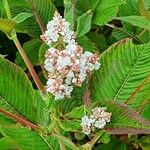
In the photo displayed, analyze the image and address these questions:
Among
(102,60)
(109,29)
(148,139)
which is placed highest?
(102,60)

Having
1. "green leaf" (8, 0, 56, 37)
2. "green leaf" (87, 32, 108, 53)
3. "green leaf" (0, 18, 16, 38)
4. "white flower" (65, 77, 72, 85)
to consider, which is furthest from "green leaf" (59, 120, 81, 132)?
"green leaf" (87, 32, 108, 53)

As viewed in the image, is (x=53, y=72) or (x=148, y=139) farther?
(x=148, y=139)

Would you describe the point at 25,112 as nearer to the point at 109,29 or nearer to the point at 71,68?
the point at 71,68

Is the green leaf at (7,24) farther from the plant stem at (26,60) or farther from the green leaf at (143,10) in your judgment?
the green leaf at (143,10)

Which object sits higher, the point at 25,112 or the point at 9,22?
the point at 9,22

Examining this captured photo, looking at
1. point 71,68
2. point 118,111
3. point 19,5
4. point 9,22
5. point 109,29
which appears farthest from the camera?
point 109,29

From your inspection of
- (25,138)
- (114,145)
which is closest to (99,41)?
(114,145)

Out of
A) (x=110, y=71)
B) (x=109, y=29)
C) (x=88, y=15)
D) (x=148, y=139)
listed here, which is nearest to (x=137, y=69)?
(x=110, y=71)
